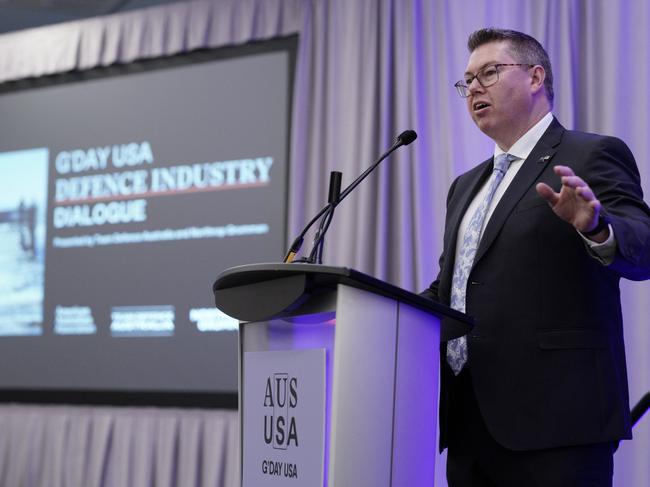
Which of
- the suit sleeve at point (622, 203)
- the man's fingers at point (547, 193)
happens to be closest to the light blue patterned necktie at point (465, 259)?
the suit sleeve at point (622, 203)

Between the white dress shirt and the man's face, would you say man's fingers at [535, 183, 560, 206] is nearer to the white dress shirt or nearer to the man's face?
the white dress shirt

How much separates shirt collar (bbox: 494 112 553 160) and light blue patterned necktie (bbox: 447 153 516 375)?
2 cm

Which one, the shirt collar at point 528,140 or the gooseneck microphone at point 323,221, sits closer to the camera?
the gooseneck microphone at point 323,221

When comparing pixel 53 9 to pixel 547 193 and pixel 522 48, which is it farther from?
pixel 547 193

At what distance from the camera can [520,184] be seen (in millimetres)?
1864

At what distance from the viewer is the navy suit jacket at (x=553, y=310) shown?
1.64 m

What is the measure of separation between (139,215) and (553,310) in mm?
3348

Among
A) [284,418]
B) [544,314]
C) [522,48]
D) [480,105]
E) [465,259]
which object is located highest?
[522,48]

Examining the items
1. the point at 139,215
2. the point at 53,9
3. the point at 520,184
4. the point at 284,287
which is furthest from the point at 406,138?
the point at 53,9

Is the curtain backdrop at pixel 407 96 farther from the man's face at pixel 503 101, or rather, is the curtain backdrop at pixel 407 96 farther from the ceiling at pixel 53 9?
the man's face at pixel 503 101

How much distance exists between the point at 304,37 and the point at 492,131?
252 cm

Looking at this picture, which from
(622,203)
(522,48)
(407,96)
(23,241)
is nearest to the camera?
(622,203)

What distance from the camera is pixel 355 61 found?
13.9ft

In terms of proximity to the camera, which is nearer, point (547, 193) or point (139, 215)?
point (547, 193)
